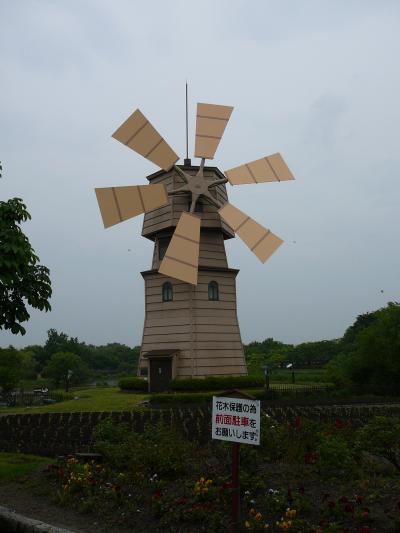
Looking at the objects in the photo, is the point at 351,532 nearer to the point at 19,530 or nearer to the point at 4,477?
the point at 19,530

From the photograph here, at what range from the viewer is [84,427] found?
39.0 ft

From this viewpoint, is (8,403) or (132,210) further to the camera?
(8,403)

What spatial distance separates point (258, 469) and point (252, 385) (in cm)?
1383

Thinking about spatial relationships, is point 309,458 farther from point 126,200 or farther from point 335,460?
point 126,200

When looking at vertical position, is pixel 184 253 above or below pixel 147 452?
above

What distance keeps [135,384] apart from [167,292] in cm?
388

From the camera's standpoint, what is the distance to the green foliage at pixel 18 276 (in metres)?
8.39

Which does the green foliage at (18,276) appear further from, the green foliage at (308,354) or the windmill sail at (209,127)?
the green foliage at (308,354)

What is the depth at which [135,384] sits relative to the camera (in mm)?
20922

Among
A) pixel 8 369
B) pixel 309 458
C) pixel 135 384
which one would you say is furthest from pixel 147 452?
pixel 8 369

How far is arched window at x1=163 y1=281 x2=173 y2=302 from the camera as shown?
793 inches

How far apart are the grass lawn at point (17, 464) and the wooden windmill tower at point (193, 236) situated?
10071 millimetres

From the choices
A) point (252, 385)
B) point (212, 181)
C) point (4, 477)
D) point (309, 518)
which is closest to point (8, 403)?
point (252, 385)

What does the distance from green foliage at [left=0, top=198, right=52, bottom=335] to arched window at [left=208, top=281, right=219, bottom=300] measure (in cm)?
1130
